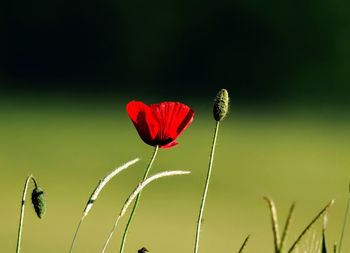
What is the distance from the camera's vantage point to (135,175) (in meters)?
9.02

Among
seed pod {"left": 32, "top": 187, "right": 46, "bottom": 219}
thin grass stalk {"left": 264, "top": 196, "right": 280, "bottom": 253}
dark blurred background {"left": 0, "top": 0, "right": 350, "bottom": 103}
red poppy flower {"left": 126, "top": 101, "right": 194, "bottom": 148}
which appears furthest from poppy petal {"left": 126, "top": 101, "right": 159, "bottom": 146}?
dark blurred background {"left": 0, "top": 0, "right": 350, "bottom": 103}

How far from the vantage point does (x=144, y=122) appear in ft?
3.51

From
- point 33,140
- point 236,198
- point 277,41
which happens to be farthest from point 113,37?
point 236,198

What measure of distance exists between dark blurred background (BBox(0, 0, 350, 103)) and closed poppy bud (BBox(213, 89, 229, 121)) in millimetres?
13269

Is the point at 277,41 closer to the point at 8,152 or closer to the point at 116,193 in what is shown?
the point at 8,152

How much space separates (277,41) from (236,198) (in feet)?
22.6

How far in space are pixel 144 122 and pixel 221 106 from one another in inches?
4.6

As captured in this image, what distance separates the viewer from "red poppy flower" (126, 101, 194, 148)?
3.43 feet

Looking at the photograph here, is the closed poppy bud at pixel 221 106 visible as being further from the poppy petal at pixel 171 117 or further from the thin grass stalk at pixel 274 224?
A: the thin grass stalk at pixel 274 224

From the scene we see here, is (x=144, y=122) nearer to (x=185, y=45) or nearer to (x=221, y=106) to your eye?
(x=221, y=106)

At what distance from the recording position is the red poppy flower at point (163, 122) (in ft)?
3.43

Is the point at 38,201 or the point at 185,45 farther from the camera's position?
the point at 185,45

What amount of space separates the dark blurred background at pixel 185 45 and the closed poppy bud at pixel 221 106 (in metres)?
13.3

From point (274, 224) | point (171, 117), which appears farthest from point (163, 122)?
point (274, 224)
